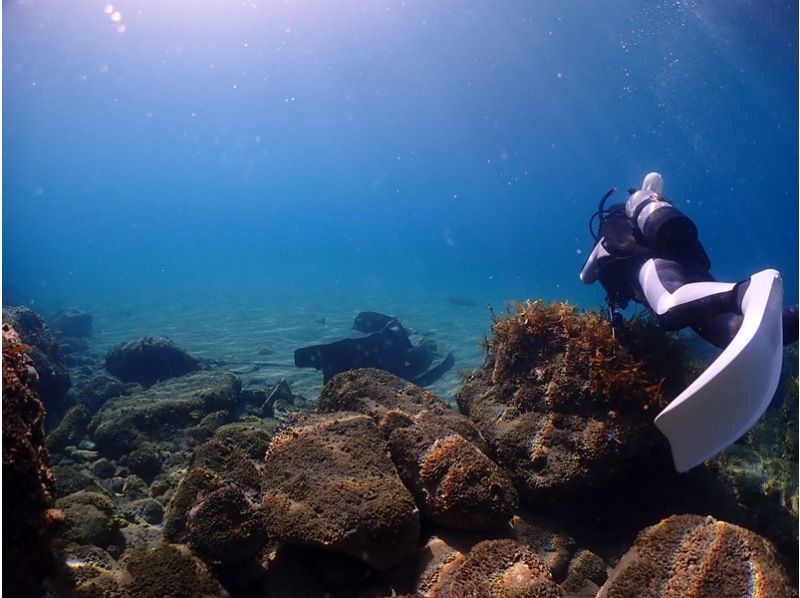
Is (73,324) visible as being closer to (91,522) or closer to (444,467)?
(91,522)

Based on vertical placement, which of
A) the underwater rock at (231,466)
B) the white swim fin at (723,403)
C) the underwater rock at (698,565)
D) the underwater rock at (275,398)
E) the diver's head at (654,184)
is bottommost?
the underwater rock at (275,398)

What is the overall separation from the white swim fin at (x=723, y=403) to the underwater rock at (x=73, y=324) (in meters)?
26.5

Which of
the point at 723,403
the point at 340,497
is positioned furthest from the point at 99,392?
the point at 723,403

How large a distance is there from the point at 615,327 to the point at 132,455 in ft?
24.4

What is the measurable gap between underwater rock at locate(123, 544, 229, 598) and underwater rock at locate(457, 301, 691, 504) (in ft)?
9.79

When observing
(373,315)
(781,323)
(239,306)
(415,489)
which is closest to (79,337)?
(239,306)

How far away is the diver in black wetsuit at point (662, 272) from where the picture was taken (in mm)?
4336

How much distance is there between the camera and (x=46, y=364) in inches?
422

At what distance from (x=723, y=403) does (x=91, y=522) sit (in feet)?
18.3

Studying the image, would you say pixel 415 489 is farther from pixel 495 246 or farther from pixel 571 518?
pixel 495 246

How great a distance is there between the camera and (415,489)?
421 cm

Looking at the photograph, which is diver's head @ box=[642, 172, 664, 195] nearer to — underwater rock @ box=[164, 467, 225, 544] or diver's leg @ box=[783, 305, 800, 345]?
diver's leg @ box=[783, 305, 800, 345]

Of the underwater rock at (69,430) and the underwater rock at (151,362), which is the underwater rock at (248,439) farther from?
the underwater rock at (151,362)

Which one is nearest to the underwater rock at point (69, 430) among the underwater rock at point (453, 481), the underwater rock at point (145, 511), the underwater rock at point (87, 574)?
the underwater rock at point (145, 511)
